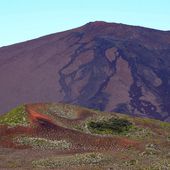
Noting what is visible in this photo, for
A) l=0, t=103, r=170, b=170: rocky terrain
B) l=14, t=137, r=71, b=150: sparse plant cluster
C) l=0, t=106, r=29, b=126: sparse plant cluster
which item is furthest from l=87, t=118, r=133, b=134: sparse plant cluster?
l=14, t=137, r=71, b=150: sparse plant cluster

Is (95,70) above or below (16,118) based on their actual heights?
above

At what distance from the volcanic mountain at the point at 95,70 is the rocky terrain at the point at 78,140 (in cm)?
6184

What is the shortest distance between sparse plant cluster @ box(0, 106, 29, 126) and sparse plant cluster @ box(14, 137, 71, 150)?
4748 mm

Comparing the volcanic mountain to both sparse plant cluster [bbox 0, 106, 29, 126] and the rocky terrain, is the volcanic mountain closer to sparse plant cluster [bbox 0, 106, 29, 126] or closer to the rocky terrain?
the rocky terrain

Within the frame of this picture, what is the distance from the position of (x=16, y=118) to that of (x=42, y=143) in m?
9.06

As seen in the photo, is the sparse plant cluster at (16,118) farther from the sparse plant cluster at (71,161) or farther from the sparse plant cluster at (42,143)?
the sparse plant cluster at (71,161)

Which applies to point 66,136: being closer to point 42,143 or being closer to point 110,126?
point 42,143

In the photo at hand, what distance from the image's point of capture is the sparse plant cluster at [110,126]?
64.8 m

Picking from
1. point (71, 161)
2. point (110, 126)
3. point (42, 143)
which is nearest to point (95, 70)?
point (110, 126)

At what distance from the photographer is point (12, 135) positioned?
194ft

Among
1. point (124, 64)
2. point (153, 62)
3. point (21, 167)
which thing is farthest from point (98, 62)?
point (21, 167)

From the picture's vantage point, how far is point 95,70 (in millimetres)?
150125

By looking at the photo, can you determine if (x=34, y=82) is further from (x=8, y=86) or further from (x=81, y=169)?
(x=81, y=169)

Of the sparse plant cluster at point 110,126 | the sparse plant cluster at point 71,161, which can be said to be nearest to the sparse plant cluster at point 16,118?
the sparse plant cluster at point 110,126
